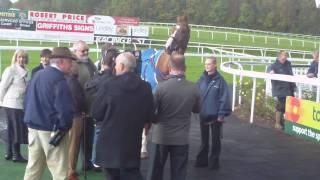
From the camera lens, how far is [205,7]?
73.2m

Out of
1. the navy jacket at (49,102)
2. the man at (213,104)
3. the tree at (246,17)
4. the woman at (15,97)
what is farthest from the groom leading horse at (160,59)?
the tree at (246,17)

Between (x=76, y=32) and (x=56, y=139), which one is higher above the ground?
(x=76, y=32)

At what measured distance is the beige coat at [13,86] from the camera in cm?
793

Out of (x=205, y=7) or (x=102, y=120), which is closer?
(x=102, y=120)

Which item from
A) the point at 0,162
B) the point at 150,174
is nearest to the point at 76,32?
the point at 0,162

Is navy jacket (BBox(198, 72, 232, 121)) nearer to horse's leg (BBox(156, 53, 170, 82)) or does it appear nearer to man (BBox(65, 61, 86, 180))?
horse's leg (BBox(156, 53, 170, 82))

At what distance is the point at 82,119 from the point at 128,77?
2240 millimetres

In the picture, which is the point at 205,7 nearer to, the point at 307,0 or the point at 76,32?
the point at 307,0

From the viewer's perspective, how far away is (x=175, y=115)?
6.19m

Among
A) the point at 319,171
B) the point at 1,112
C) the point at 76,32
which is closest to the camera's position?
the point at 319,171

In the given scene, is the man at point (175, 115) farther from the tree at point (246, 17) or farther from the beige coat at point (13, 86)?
the tree at point (246, 17)

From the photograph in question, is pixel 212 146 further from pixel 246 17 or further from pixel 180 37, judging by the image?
pixel 246 17

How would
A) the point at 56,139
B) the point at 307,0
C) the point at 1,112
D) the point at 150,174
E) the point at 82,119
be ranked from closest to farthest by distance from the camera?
the point at 56,139 → the point at 150,174 → the point at 82,119 → the point at 1,112 → the point at 307,0

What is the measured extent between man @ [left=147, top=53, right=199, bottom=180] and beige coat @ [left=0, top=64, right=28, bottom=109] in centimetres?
259
